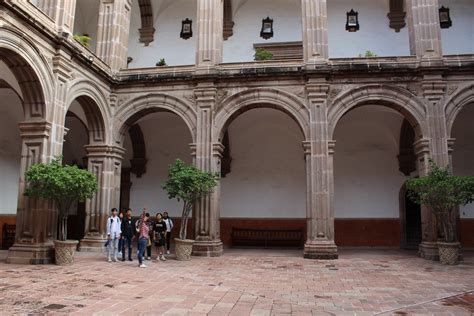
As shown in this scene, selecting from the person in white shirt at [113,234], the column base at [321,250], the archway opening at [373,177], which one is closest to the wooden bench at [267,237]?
the archway opening at [373,177]

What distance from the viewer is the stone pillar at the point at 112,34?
46.3ft

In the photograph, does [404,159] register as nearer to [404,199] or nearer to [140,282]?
[404,199]

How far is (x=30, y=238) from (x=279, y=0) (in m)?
13.4

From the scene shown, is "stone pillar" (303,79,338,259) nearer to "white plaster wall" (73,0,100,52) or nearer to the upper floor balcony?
the upper floor balcony

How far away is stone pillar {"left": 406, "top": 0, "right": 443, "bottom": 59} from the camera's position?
41.5ft

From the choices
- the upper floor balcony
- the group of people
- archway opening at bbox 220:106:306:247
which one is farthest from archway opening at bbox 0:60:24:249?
archway opening at bbox 220:106:306:247

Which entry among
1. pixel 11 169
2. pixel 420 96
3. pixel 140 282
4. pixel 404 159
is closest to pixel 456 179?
pixel 420 96

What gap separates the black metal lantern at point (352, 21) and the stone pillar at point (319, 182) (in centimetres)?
549

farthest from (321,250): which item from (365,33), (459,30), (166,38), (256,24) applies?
(166,38)

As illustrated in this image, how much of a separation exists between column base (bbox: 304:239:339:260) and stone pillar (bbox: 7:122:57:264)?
7.08 m

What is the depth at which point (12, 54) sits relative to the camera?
9.58m

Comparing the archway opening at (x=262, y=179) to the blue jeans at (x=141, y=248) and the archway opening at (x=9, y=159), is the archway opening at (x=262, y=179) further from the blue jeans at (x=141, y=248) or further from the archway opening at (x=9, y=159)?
the archway opening at (x=9, y=159)

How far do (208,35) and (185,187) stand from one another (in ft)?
17.7

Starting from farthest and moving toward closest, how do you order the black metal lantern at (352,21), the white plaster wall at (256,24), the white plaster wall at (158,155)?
1. the white plaster wall at (256,24)
2. the white plaster wall at (158,155)
3. the black metal lantern at (352,21)
